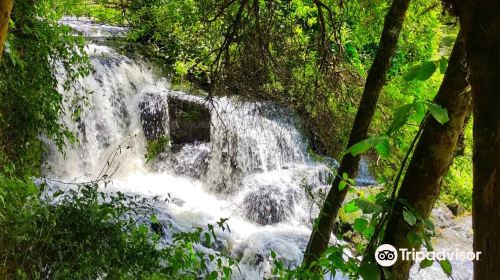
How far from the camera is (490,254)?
0.83 metres

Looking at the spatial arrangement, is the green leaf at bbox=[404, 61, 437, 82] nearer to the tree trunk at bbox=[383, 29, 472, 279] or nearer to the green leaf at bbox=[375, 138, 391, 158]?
the green leaf at bbox=[375, 138, 391, 158]

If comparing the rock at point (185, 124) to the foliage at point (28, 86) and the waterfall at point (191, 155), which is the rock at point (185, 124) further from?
the foliage at point (28, 86)

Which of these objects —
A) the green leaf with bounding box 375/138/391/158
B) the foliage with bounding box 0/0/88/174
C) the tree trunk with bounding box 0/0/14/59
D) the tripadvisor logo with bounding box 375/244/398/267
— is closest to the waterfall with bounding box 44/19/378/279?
the foliage with bounding box 0/0/88/174

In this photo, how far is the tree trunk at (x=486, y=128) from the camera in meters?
0.82

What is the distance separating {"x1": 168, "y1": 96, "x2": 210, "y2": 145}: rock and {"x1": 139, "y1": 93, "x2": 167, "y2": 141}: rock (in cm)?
18

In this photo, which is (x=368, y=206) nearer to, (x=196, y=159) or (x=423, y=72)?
(x=423, y=72)

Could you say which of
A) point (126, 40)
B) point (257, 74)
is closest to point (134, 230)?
point (257, 74)

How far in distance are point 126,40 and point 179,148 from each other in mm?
3491

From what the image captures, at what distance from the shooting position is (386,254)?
140 cm

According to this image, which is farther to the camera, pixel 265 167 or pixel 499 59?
pixel 265 167

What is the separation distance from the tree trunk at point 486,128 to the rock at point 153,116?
9.21m

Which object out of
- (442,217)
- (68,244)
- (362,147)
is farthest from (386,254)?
(442,217)

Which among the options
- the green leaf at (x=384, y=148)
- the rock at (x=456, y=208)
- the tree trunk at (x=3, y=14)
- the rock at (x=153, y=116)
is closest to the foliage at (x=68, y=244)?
the tree trunk at (x=3, y=14)

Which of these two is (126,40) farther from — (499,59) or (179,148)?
(499,59)
